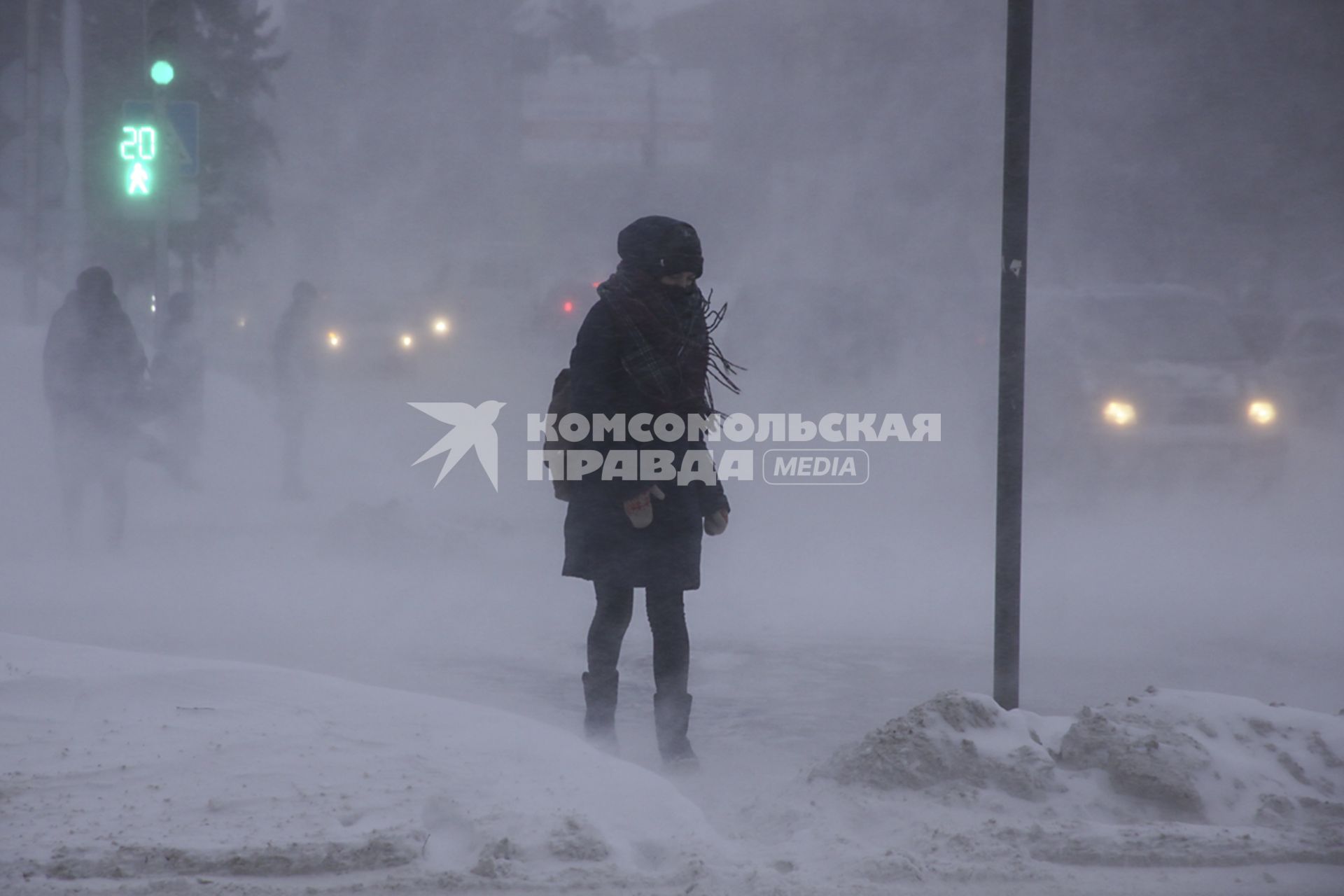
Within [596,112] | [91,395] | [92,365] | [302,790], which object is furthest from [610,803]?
[596,112]

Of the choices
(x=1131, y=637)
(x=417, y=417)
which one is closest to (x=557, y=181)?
(x=417, y=417)

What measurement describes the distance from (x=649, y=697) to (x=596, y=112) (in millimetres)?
12854

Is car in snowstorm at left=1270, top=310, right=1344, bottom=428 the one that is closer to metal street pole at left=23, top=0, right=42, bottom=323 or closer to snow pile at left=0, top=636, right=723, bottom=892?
snow pile at left=0, top=636, right=723, bottom=892

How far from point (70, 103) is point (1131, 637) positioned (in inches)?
648

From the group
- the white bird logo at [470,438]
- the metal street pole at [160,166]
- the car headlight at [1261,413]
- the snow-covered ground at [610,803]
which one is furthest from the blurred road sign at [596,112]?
the snow-covered ground at [610,803]

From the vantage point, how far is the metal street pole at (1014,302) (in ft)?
13.0

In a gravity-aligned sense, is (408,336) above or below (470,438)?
above

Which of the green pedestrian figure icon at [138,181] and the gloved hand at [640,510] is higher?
the green pedestrian figure icon at [138,181]

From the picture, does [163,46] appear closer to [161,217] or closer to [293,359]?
[161,217]

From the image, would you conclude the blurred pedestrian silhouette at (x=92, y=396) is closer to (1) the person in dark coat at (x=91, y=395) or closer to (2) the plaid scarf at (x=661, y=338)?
(1) the person in dark coat at (x=91, y=395)

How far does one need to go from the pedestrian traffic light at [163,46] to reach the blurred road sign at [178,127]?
0.33 meters

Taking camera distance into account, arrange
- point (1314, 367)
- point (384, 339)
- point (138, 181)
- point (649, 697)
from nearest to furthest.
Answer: point (649, 697) → point (138, 181) → point (1314, 367) → point (384, 339)

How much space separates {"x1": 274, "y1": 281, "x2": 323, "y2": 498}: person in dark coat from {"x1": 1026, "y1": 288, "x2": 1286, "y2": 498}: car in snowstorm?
18.5 feet

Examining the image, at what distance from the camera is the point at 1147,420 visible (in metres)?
8.98
